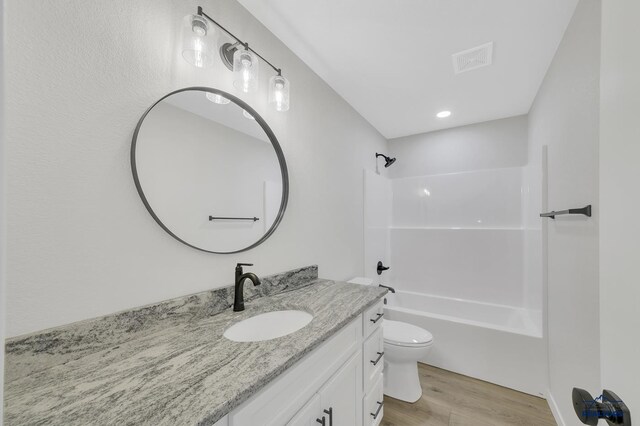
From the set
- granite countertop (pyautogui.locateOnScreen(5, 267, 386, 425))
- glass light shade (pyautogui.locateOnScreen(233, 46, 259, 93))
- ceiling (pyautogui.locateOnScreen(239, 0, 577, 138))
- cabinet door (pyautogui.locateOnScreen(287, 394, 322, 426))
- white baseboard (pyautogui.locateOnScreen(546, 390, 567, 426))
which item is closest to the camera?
granite countertop (pyautogui.locateOnScreen(5, 267, 386, 425))

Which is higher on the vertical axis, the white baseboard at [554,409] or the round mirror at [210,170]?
the round mirror at [210,170]

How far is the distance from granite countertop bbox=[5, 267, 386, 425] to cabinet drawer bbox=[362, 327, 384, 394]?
0.45 metres

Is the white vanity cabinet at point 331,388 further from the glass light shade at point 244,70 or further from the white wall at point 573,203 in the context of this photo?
the glass light shade at point 244,70

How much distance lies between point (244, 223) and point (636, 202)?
133 cm

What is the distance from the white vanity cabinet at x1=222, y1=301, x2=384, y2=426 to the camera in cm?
75

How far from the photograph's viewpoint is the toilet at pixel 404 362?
1.93m

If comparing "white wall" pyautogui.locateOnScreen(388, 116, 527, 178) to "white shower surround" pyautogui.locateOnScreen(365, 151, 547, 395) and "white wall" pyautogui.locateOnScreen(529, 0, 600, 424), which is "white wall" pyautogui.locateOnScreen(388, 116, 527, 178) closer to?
"white shower surround" pyautogui.locateOnScreen(365, 151, 547, 395)

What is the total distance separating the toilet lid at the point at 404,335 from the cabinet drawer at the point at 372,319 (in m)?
0.49

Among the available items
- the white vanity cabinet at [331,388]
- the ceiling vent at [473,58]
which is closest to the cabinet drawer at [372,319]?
the white vanity cabinet at [331,388]

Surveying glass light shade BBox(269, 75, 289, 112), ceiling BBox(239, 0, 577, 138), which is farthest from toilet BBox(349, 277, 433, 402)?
ceiling BBox(239, 0, 577, 138)

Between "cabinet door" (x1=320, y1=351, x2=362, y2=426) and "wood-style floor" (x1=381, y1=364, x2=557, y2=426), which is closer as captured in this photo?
"cabinet door" (x1=320, y1=351, x2=362, y2=426)

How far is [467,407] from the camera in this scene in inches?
75.0

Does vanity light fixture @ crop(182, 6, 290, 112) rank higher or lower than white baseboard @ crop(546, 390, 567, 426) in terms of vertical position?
higher

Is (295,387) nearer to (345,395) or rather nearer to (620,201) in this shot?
(345,395)
